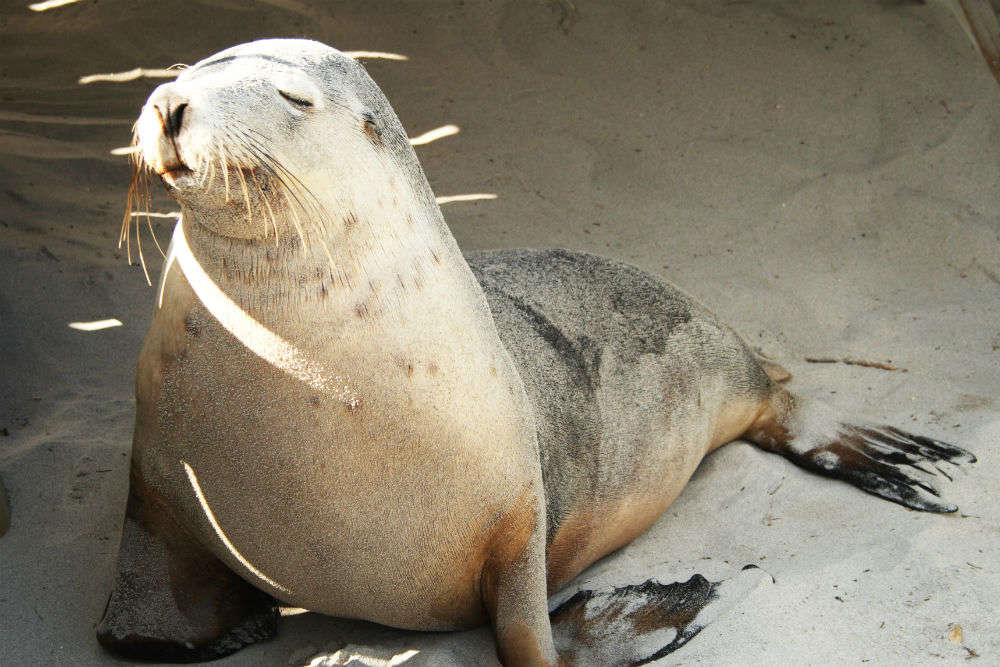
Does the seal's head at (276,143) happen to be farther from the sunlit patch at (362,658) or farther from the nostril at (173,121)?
the sunlit patch at (362,658)

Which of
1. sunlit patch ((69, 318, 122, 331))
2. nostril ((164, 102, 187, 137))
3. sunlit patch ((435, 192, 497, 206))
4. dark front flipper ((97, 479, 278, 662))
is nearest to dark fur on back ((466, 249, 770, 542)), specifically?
dark front flipper ((97, 479, 278, 662))

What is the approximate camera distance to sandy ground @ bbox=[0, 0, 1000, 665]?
2637mm

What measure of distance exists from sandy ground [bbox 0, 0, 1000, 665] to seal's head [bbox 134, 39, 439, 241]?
1.17m

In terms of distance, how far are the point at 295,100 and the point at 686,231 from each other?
3154mm

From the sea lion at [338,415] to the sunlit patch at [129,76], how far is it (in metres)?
3.13

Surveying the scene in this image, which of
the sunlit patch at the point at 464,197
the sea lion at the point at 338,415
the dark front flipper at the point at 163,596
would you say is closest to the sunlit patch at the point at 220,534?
the sea lion at the point at 338,415

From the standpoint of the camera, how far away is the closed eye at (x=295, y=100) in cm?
189

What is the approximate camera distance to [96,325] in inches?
153

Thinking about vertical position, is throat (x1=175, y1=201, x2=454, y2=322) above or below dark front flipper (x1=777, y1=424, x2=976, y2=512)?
above

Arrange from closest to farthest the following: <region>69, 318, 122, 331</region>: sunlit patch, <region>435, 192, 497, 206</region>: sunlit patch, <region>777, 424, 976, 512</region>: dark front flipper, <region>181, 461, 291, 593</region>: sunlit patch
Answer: <region>181, 461, 291, 593</region>: sunlit patch
<region>777, 424, 976, 512</region>: dark front flipper
<region>69, 318, 122, 331</region>: sunlit patch
<region>435, 192, 497, 206</region>: sunlit patch

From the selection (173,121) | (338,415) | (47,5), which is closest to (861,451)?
(338,415)

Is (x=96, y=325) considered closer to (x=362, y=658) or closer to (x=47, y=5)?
(x=362, y=658)

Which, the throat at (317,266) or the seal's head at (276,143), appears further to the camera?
the throat at (317,266)

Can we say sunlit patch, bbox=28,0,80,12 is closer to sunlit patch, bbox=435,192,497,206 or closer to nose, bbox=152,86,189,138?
sunlit patch, bbox=435,192,497,206
